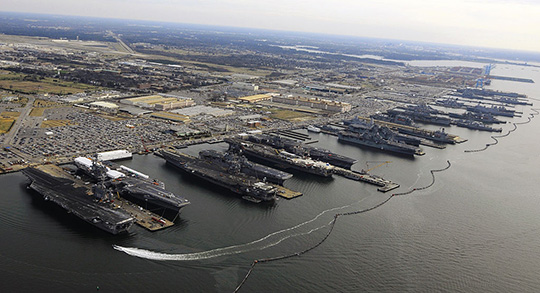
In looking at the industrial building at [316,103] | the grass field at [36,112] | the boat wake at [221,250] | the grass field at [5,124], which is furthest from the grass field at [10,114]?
the industrial building at [316,103]

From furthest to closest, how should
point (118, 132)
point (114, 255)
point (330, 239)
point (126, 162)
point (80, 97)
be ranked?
point (80, 97) < point (118, 132) < point (126, 162) < point (330, 239) < point (114, 255)

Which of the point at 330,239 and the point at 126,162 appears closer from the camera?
the point at 330,239

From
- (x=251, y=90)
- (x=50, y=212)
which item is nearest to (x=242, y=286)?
(x=50, y=212)

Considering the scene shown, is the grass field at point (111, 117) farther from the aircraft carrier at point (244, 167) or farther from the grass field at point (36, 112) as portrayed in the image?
the aircraft carrier at point (244, 167)

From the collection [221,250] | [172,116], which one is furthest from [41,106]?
[221,250]

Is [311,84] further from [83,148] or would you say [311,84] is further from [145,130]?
[83,148]

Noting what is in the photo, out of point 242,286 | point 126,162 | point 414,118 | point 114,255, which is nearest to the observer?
point 242,286
